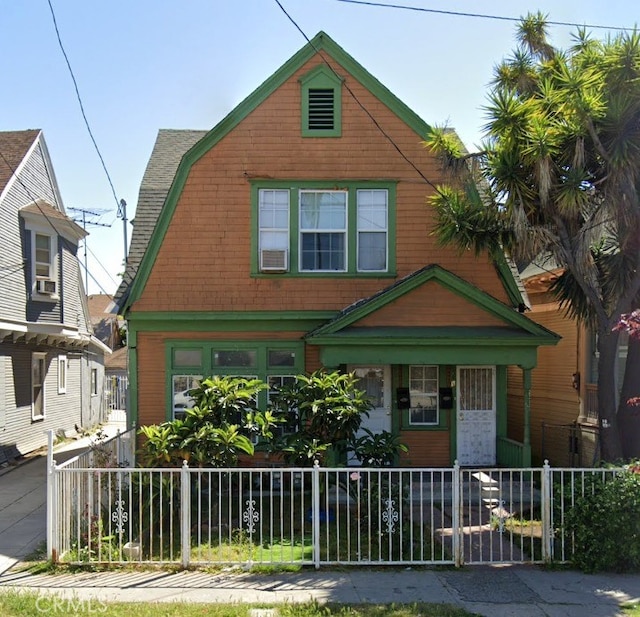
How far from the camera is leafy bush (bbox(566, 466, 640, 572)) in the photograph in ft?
23.4

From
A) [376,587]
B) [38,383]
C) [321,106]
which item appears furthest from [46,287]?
[376,587]

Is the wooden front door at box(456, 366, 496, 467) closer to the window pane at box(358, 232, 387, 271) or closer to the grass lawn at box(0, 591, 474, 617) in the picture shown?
the window pane at box(358, 232, 387, 271)

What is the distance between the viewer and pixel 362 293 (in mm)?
12227

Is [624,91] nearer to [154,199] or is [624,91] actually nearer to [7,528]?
[154,199]

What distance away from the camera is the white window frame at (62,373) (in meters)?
20.2

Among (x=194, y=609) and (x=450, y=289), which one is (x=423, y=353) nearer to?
(x=450, y=289)

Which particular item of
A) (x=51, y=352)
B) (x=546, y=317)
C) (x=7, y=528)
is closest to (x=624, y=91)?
(x=546, y=317)

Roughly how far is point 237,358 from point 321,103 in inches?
205

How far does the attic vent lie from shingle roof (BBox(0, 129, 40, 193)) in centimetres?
827

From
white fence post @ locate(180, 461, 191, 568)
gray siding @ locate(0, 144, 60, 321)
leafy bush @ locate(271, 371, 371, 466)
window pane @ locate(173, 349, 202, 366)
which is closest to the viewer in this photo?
white fence post @ locate(180, 461, 191, 568)

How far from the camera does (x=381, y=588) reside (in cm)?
675

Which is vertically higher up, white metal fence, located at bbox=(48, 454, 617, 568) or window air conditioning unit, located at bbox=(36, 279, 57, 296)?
window air conditioning unit, located at bbox=(36, 279, 57, 296)

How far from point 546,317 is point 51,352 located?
1428 centimetres

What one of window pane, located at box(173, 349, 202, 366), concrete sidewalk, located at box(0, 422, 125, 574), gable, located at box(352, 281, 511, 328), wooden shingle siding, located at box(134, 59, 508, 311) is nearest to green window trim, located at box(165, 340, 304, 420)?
window pane, located at box(173, 349, 202, 366)
